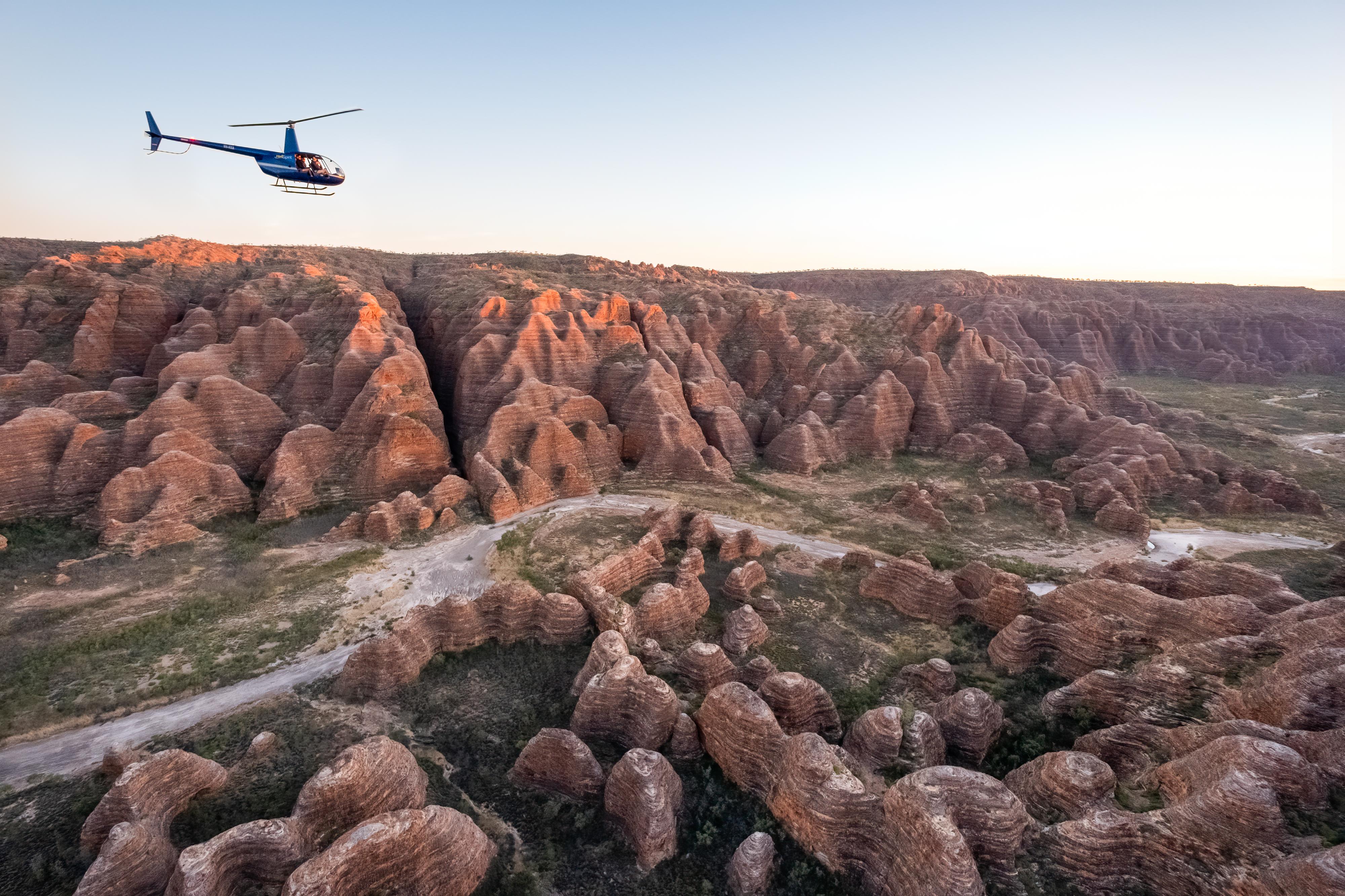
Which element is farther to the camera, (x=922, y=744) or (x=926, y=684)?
(x=926, y=684)

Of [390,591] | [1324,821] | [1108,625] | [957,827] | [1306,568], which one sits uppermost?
[1324,821]

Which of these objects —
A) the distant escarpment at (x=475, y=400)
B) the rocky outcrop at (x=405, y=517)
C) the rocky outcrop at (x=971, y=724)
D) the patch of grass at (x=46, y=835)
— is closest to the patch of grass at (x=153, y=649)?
the patch of grass at (x=46, y=835)

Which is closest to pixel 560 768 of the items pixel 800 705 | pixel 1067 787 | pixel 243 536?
pixel 800 705

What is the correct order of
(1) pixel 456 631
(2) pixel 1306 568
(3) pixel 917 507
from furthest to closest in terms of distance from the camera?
1. (3) pixel 917 507
2. (2) pixel 1306 568
3. (1) pixel 456 631

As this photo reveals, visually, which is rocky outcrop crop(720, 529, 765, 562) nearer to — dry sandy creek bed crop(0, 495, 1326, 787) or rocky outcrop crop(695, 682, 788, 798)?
dry sandy creek bed crop(0, 495, 1326, 787)

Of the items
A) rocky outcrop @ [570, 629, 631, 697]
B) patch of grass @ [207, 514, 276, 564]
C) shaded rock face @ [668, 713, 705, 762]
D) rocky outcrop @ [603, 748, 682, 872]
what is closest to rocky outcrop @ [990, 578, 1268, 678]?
shaded rock face @ [668, 713, 705, 762]

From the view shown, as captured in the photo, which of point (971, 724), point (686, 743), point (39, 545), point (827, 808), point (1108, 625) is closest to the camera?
point (827, 808)

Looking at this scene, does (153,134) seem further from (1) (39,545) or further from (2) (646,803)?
(2) (646,803)
